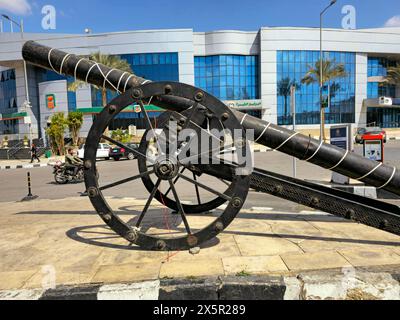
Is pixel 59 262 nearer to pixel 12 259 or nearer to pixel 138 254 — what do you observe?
pixel 12 259

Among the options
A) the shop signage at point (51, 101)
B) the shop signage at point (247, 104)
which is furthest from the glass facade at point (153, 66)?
the shop signage at point (247, 104)

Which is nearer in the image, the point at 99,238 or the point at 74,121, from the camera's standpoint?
the point at 99,238

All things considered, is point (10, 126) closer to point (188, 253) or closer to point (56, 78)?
point (56, 78)

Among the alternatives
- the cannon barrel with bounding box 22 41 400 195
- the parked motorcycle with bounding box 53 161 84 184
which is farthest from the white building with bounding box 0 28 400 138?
the cannon barrel with bounding box 22 41 400 195

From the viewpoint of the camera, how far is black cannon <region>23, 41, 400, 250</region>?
3.55 metres

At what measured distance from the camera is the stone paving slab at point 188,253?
3.26 meters

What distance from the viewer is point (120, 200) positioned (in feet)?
24.0

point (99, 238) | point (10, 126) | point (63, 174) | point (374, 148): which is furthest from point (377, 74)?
point (10, 126)

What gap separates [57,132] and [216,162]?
25.9 meters

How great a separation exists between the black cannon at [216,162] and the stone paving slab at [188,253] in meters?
0.32

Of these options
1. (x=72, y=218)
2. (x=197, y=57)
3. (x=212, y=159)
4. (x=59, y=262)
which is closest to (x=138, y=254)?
(x=59, y=262)

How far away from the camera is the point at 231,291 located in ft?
9.50

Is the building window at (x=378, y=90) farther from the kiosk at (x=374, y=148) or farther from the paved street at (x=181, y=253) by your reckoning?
the paved street at (x=181, y=253)
